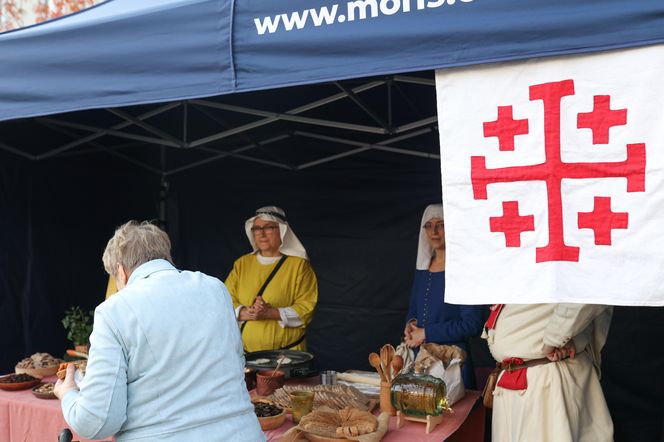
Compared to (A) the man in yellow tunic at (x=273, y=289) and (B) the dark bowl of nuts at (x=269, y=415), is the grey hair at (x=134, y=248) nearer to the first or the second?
(B) the dark bowl of nuts at (x=269, y=415)

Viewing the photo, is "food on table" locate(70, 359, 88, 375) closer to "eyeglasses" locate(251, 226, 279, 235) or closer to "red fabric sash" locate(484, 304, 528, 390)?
"eyeglasses" locate(251, 226, 279, 235)

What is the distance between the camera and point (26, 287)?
15.1 ft

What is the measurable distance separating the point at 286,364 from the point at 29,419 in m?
1.18

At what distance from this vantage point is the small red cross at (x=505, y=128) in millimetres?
1874

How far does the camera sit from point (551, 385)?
100 inches

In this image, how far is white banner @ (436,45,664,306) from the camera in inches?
67.4

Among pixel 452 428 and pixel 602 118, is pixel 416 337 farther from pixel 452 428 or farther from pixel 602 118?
pixel 602 118

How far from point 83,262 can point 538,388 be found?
3873 millimetres

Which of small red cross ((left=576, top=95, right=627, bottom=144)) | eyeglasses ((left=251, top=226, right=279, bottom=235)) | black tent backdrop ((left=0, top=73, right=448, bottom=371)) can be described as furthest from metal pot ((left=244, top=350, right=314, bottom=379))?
small red cross ((left=576, top=95, right=627, bottom=144))

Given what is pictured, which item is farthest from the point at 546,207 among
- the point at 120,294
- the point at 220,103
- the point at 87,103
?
the point at 220,103

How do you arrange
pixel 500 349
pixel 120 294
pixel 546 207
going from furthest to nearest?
1. pixel 500 349
2. pixel 546 207
3. pixel 120 294

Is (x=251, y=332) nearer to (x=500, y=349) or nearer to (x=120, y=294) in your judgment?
(x=500, y=349)

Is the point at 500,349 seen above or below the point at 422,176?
below

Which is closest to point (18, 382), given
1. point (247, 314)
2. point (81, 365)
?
point (81, 365)
